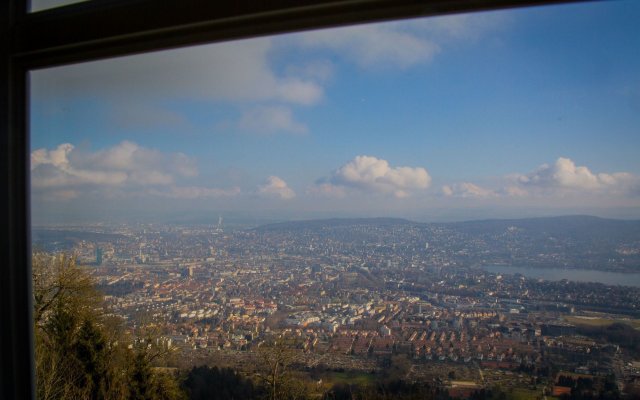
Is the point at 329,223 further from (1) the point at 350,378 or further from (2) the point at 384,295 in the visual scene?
(1) the point at 350,378

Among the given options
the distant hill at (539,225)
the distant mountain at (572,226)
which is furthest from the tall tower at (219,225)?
the distant mountain at (572,226)

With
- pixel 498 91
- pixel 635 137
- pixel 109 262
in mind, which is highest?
pixel 498 91

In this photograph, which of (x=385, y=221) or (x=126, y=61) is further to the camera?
(x=126, y=61)

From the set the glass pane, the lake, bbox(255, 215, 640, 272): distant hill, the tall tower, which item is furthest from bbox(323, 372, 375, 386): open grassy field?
the tall tower

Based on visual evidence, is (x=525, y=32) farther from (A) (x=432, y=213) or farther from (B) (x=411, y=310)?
(B) (x=411, y=310)

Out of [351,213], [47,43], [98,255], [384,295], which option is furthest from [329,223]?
[47,43]

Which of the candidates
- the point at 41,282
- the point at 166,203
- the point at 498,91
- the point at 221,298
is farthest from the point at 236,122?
the point at 41,282

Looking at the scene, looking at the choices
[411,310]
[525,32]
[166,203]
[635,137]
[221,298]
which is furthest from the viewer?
[166,203]

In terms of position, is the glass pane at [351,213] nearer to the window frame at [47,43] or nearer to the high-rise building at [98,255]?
the high-rise building at [98,255]
